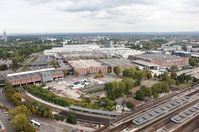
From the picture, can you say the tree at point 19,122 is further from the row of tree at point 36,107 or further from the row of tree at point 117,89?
the row of tree at point 117,89

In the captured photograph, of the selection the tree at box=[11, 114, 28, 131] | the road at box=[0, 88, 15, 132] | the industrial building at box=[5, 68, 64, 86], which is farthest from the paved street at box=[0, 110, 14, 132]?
the industrial building at box=[5, 68, 64, 86]

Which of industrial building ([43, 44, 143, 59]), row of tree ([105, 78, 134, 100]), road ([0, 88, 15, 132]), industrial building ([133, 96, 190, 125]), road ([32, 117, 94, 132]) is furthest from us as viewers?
industrial building ([43, 44, 143, 59])

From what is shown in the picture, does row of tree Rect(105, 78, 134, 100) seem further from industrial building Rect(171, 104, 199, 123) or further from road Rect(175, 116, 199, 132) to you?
road Rect(175, 116, 199, 132)

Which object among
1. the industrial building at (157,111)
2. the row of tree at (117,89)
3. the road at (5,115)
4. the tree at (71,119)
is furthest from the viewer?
the row of tree at (117,89)

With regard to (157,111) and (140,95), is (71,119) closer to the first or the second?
(157,111)

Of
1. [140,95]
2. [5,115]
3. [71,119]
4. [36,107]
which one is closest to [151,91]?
[140,95]

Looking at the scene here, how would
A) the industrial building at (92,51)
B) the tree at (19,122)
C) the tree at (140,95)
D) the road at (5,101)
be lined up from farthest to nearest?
the industrial building at (92,51) → the tree at (140,95) → the road at (5,101) → the tree at (19,122)

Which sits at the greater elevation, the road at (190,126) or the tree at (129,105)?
the tree at (129,105)

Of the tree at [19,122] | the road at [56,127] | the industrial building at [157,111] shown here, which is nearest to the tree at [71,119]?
the road at [56,127]

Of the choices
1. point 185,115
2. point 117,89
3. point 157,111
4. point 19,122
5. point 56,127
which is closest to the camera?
point 19,122

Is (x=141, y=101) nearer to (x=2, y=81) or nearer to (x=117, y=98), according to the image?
(x=117, y=98)

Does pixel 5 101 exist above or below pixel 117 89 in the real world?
below

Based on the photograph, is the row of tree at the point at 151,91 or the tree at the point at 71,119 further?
the row of tree at the point at 151,91
